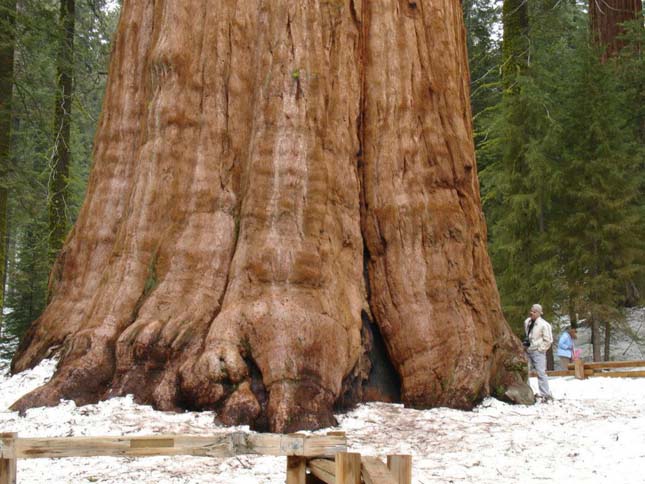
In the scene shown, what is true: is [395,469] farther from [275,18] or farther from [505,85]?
[505,85]

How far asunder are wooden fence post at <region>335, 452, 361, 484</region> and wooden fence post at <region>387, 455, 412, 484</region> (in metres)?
0.20

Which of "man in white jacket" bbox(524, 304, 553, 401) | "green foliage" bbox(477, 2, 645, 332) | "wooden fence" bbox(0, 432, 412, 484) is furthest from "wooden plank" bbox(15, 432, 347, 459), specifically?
"green foliage" bbox(477, 2, 645, 332)

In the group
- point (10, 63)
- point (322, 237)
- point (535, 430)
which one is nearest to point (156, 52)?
point (322, 237)

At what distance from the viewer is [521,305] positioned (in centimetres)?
1700

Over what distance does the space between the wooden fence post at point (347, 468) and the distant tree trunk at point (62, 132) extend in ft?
45.1

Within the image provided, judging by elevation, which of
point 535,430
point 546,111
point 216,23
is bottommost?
point 535,430

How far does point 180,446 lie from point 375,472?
1.17 metres

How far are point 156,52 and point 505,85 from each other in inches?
475

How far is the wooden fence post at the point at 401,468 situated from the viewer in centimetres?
382

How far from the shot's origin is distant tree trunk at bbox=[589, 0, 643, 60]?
21.8 m

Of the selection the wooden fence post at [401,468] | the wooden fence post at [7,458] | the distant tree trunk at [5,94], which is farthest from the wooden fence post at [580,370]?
the wooden fence post at [7,458]

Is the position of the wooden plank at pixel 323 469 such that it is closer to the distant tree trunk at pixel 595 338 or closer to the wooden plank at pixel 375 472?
the wooden plank at pixel 375 472

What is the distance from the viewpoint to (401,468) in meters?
3.84

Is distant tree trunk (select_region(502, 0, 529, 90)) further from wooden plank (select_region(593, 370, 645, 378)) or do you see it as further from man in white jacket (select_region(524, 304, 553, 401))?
man in white jacket (select_region(524, 304, 553, 401))
